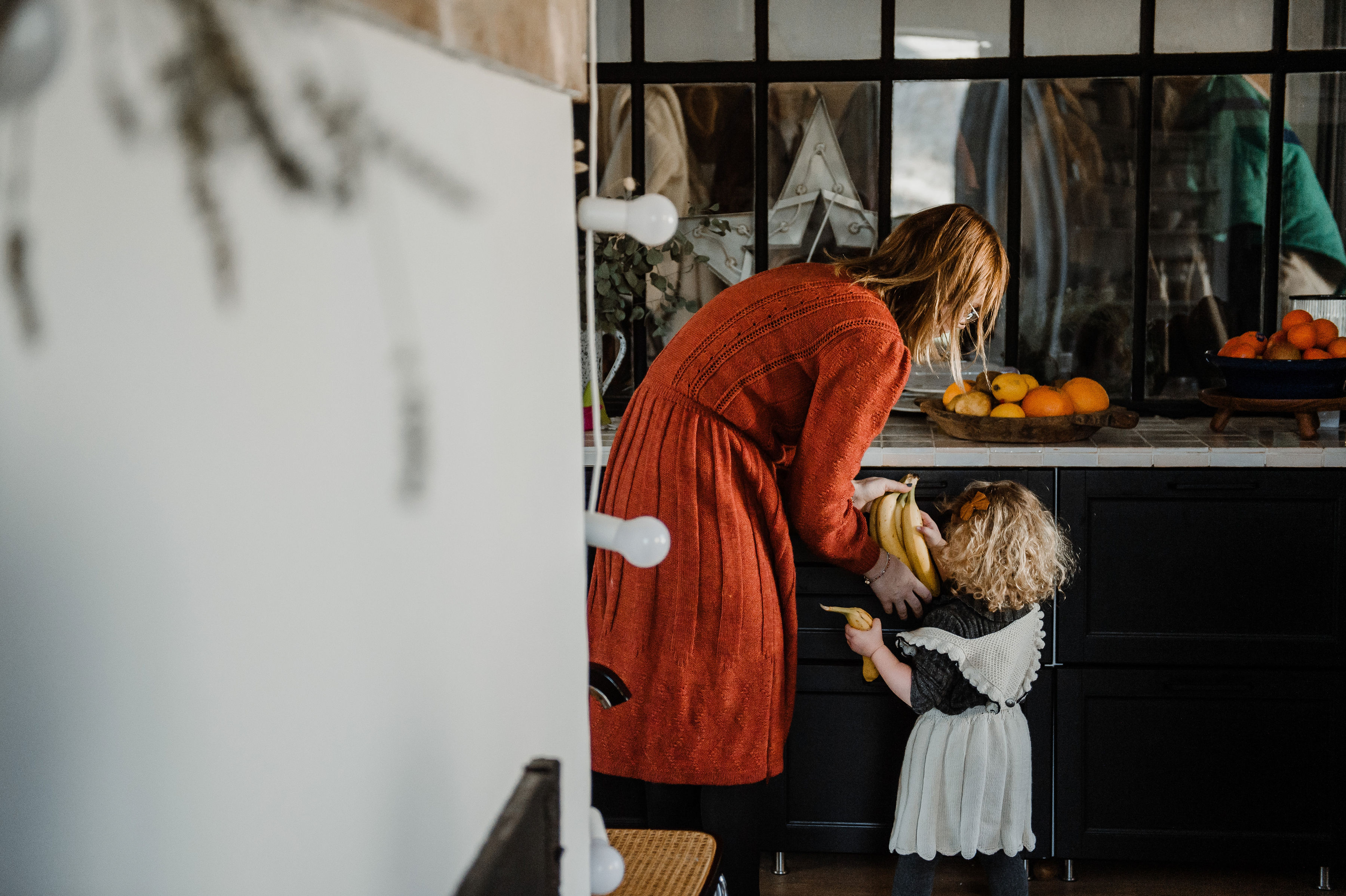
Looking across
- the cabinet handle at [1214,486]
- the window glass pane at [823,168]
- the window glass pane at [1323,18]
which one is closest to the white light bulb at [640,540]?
the cabinet handle at [1214,486]

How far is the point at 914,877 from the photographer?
2029 millimetres

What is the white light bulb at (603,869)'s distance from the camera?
1.99 feet

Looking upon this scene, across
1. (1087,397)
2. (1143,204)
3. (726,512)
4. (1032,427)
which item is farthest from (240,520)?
(1143,204)

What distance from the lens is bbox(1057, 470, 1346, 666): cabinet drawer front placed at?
218 cm

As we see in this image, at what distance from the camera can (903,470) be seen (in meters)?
2.23

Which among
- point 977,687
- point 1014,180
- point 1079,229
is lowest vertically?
point 977,687

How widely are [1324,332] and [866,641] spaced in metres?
1.17

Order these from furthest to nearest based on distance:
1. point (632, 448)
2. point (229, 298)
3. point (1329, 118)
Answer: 1. point (1329, 118)
2. point (632, 448)
3. point (229, 298)

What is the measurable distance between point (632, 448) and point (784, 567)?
0.29m

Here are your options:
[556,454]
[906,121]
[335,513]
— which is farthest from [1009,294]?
[335,513]

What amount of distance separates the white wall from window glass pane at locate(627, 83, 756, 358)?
7.58ft

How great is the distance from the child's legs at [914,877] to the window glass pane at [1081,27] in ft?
5.89

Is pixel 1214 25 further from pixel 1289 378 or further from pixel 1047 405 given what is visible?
pixel 1047 405

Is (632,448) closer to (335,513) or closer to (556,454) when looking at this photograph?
(556,454)
